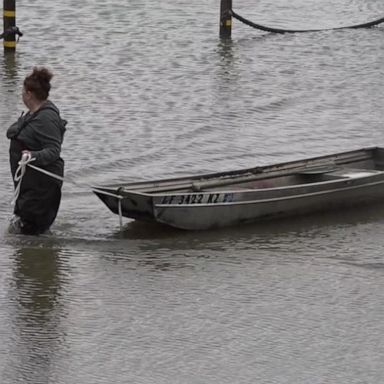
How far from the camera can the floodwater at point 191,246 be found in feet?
28.7

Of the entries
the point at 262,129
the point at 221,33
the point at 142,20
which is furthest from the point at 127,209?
the point at 142,20

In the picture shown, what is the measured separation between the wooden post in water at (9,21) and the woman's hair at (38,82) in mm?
9399

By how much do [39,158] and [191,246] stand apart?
60.0 inches

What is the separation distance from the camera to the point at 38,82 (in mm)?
10914

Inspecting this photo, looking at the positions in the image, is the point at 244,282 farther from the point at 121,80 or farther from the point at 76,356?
the point at 121,80

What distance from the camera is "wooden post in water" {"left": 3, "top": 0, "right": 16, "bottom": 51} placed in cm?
2020

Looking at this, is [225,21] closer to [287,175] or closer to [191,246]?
[287,175]

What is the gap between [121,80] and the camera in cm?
1905

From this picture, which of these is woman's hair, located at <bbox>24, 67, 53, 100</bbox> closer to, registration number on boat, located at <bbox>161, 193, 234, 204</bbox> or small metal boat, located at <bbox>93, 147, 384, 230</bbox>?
small metal boat, located at <bbox>93, 147, 384, 230</bbox>

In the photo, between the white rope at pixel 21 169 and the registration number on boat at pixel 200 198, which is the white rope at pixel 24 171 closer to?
the white rope at pixel 21 169

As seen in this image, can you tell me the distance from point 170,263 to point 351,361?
2529 mm

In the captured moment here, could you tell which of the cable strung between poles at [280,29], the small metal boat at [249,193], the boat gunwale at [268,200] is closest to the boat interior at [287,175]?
the small metal boat at [249,193]

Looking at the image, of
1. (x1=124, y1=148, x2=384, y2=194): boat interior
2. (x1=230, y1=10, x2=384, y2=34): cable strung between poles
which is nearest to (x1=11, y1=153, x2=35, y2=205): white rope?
(x1=124, y1=148, x2=384, y2=194): boat interior

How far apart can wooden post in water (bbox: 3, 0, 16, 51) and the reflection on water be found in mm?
9805
